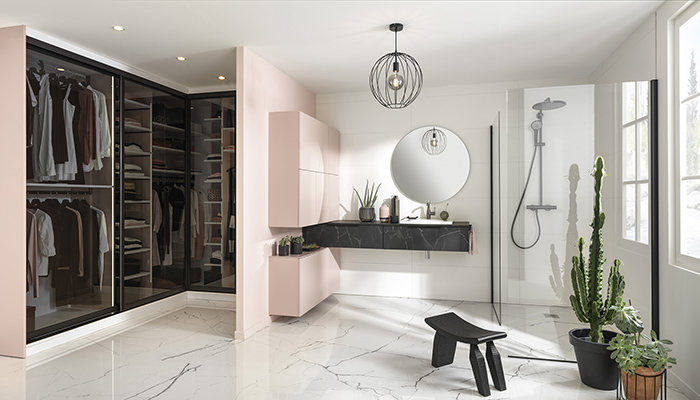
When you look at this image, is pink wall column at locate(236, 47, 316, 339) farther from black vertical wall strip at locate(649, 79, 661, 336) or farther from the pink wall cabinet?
black vertical wall strip at locate(649, 79, 661, 336)

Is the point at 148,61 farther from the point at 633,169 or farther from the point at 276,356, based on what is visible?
the point at 633,169

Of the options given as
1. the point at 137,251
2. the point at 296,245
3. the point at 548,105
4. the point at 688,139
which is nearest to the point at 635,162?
the point at 688,139

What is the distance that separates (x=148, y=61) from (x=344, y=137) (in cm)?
237

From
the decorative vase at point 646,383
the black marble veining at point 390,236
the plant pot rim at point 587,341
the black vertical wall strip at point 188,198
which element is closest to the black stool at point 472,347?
the plant pot rim at point 587,341

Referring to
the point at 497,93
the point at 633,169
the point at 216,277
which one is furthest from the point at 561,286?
the point at 216,277

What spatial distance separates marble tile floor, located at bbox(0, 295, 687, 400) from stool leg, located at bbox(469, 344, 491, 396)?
1.8 inches

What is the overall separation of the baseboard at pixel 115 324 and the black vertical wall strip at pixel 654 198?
3912 mm

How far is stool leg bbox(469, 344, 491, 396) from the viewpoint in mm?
2753

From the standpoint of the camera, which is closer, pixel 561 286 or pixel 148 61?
pixel 561 286

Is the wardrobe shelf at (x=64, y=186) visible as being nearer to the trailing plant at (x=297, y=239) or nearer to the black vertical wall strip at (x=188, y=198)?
the black vertical wall strip at (x=188, y=198)

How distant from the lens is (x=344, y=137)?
5660mm

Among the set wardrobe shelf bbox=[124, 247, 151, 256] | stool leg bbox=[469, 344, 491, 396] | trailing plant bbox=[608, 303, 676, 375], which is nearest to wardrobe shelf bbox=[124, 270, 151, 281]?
wardrobe shelf bbox=[124, 247, 151, 256]

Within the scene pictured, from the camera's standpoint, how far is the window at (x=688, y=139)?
2.68 m

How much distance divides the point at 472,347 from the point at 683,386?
1318 millimetres
